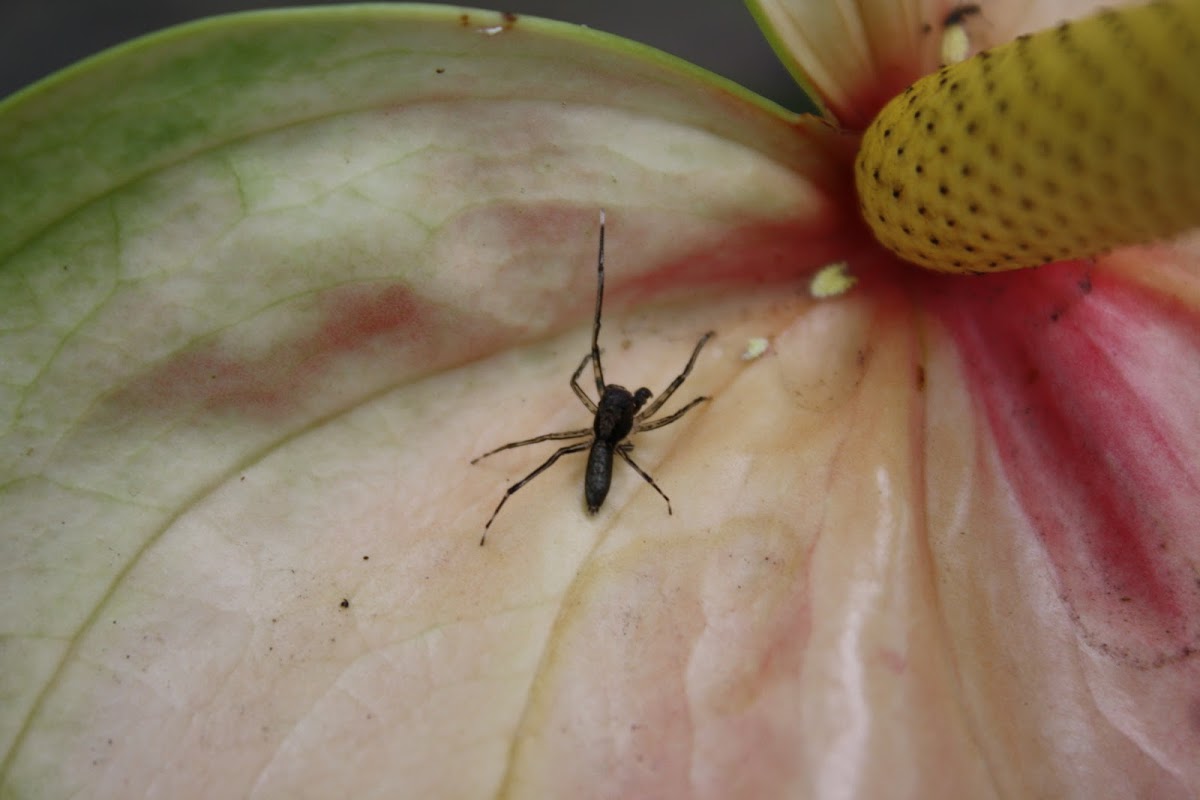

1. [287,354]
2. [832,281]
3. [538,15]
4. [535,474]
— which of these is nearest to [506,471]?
[535,474]

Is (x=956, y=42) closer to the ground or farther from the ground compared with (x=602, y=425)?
farther from the ground

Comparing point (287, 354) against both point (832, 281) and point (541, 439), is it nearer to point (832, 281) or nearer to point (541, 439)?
point (541, 439)

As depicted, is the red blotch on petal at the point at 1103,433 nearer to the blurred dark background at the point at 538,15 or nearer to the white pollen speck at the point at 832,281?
the white pollen speck at the point at 832,281

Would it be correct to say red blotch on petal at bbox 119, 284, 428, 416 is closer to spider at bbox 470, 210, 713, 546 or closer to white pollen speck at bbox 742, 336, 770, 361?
spider at bbox 470, 210, 713, 546

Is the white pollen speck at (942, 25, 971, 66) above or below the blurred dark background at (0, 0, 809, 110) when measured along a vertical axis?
above

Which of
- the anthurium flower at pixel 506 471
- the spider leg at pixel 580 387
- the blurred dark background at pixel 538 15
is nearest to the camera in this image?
the anthurium flower at pixel 506 471

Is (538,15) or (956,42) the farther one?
(538,15)

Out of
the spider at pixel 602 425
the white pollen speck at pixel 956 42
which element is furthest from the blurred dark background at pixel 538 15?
the spider at pixel 602 425

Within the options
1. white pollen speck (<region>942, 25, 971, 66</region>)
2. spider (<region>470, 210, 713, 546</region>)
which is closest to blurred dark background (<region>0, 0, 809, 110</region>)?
white pollen speck (<region>942, 25, 971, 66</region>)
